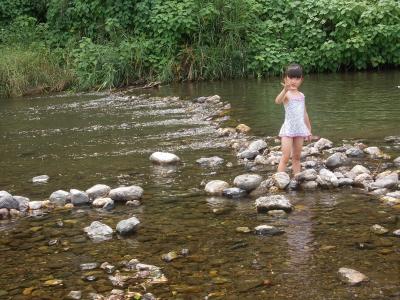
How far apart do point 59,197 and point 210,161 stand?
179 cm

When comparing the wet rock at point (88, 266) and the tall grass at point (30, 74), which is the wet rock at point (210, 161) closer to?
the wet rock at point (88, 266)

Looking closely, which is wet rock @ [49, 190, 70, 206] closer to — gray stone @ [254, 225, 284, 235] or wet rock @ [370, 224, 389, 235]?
gray stone @ [254, 225, 284, 235]

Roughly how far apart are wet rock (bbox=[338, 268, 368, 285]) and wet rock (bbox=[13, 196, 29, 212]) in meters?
2.73

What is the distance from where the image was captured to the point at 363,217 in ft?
13.8

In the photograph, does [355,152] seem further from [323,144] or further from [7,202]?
[7,202]

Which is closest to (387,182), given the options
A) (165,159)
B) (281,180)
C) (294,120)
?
(281,180)

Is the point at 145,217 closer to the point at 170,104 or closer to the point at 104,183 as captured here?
the point at 104,183

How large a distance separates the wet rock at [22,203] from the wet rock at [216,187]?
152cm

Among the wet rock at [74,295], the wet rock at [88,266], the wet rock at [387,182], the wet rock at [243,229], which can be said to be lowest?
the wet rock at [74,295]

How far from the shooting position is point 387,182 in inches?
192

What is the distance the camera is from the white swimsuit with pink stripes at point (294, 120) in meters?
5.55

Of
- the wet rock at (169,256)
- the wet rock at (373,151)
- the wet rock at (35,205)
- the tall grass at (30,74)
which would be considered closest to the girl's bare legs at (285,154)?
the wet rock at (373,151)

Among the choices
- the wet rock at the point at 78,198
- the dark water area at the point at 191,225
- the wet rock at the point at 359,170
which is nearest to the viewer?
the dark water area at the point at 191,225

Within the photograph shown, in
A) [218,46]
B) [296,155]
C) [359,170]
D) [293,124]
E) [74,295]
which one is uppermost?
[218,46]
